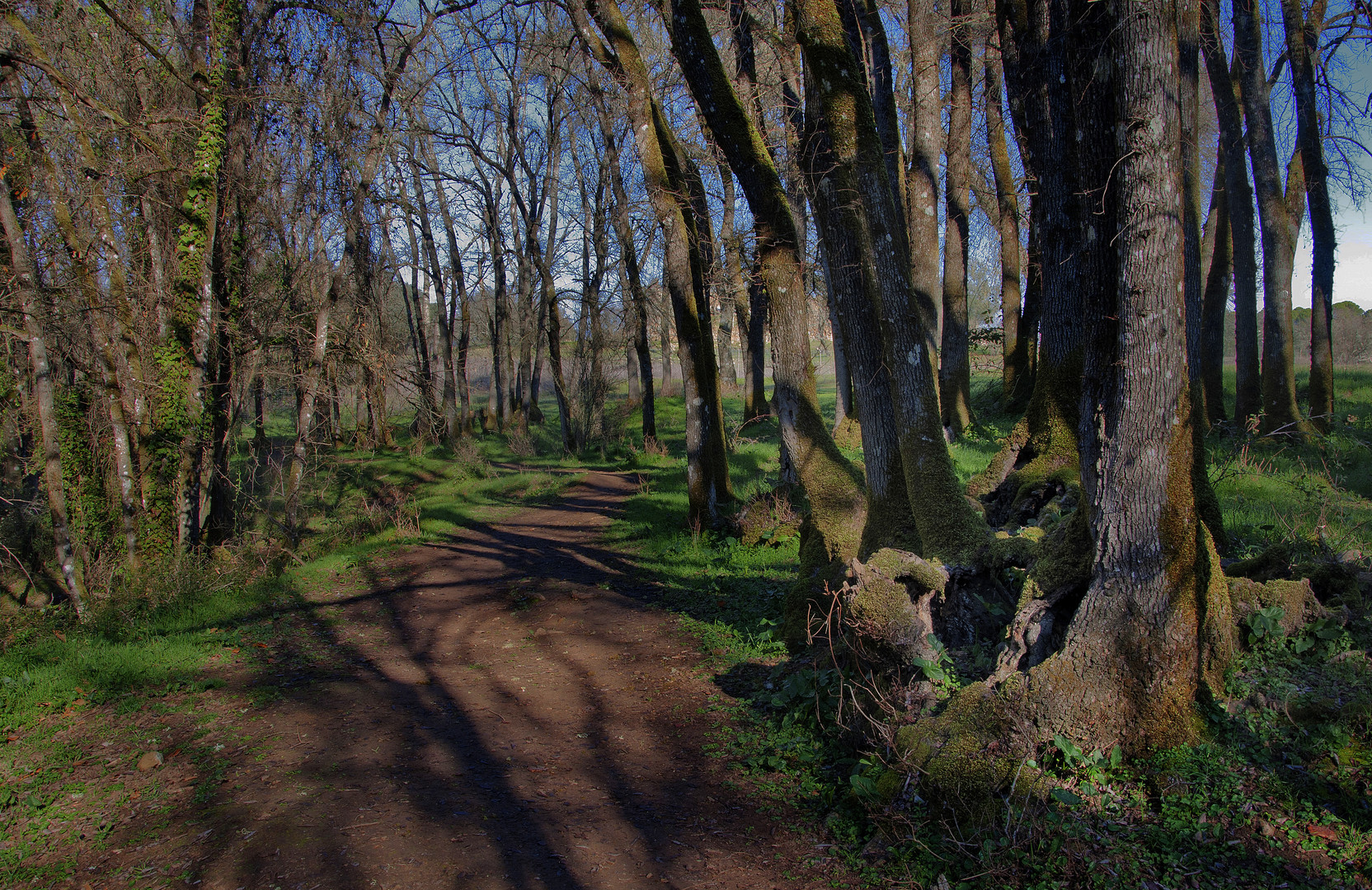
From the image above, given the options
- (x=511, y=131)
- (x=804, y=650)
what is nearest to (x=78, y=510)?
(x=804, y=650)

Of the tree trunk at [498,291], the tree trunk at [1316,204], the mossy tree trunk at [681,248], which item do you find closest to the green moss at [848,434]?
the mossy tree trunk at [681,248]

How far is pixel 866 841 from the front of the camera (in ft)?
12.8

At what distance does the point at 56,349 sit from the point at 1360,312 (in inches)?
1515

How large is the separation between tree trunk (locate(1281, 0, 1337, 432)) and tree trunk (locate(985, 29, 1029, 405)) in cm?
468

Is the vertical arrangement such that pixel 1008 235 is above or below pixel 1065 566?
above

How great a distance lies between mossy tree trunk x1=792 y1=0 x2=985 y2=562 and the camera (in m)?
6.03

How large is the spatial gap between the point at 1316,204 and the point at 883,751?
1392cm

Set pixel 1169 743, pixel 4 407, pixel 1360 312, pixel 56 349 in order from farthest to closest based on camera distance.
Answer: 1. pixel 1360 312
2. pixel 56 349
3. pixel 4 407
4. pixel 1169 743

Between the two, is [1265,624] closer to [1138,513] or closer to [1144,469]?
[1138,513]

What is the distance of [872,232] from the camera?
6160mm

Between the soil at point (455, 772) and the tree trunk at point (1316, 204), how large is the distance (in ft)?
39.6

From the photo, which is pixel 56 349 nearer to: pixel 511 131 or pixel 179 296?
pixel 179 296

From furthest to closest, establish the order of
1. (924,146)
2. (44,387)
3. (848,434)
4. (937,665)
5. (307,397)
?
(848,434) → (924,146) → (307,397) → (44,387) → (937,665)

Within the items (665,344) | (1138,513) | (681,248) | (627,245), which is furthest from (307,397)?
(665,344)
